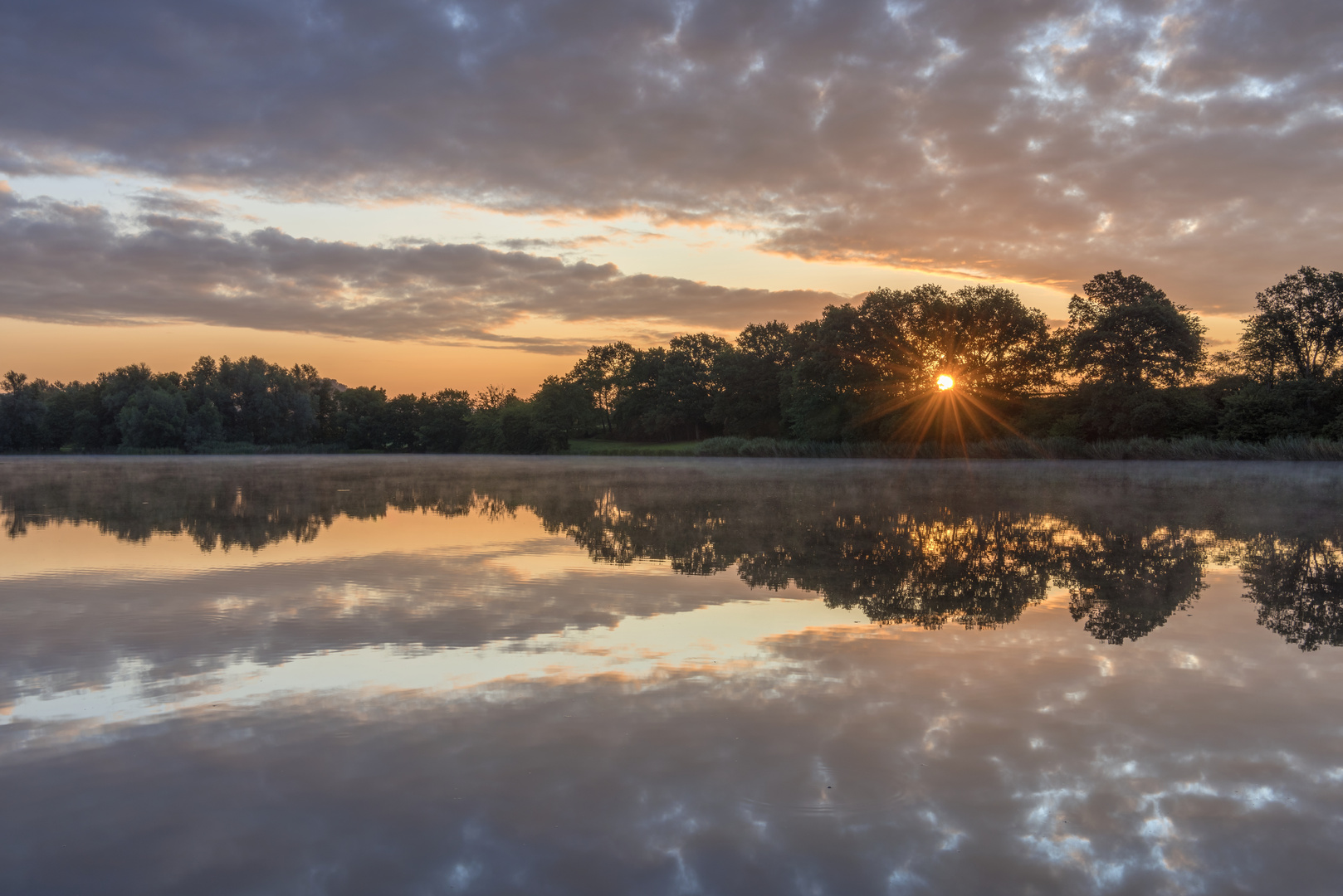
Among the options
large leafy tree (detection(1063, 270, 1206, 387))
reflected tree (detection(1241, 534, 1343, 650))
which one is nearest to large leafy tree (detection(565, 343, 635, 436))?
large leafy tree (detection(1063, 270, 1206, 387))

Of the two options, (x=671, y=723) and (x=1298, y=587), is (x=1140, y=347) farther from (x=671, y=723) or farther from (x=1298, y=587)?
(x=671, y=723)

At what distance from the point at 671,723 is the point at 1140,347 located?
64.2 metres

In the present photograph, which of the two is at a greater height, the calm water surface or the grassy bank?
the calm water surface

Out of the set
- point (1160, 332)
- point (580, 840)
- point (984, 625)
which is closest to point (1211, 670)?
point (984, 625)

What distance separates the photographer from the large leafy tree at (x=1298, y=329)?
6222 centimetres

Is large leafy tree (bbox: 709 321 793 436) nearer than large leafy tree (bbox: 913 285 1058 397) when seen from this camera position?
No

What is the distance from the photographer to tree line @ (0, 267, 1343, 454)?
57250 millimetres

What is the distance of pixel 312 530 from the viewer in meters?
14.1

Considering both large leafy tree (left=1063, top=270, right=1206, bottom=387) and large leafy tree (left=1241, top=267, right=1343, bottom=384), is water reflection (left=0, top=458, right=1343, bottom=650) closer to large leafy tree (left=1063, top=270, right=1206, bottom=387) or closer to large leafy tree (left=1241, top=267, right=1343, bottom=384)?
large leafy tree (left=1063, top=270, right=1206, bottom=387)

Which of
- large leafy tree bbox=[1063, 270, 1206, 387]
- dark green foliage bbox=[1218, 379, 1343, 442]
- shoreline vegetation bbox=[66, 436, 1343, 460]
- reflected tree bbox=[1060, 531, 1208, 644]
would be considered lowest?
shoreline vegetation bbox=[66, 436, 1343, 460]

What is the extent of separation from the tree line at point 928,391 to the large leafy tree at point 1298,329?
0.33ft

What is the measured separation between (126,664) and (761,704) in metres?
4.17

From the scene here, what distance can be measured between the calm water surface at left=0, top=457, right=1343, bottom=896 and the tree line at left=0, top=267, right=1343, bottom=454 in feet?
172

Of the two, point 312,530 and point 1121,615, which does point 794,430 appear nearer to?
point 312,530
